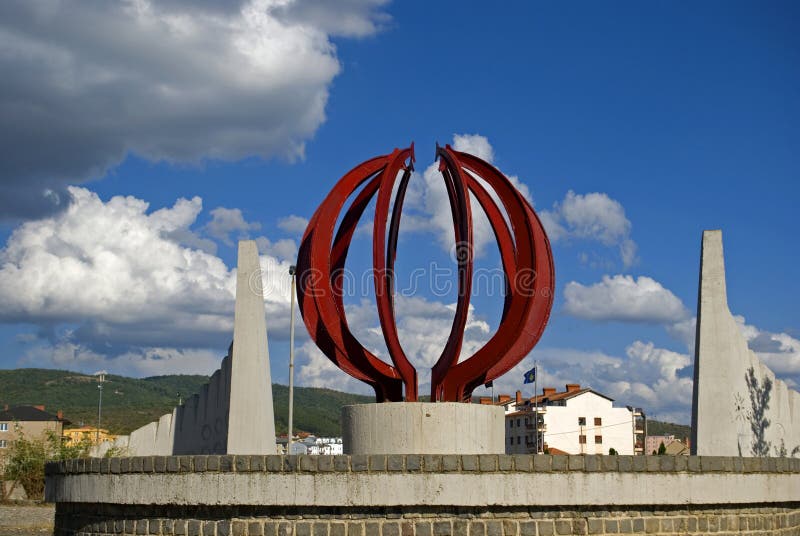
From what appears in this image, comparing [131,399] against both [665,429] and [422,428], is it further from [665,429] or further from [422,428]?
[422,428]

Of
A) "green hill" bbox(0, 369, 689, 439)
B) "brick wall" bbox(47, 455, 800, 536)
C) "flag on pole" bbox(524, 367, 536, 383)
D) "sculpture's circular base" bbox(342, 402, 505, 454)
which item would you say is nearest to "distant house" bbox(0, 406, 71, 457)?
"green hill" bbox(0, 369, 689, 439)

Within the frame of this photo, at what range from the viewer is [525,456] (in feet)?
42.9

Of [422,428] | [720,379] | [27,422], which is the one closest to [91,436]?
[27,422]

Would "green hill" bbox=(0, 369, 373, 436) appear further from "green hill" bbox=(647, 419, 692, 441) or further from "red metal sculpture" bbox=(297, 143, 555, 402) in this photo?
"red metal sculpture" bbox=(297, 143, 555, 402)

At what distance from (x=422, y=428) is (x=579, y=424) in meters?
43.1

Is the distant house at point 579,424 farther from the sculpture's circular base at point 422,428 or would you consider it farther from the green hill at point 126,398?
the green hill at point 126,398

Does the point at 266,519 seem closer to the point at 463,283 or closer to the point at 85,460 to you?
the point at 85,460

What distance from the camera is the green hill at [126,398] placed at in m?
104

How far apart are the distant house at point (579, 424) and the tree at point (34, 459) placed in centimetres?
2573

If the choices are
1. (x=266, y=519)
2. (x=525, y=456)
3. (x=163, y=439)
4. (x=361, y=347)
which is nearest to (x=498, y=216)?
(x=361, y=347)

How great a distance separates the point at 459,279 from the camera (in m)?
17.1

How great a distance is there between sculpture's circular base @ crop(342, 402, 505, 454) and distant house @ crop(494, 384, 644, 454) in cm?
3920

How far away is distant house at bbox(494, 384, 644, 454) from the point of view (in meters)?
55.5

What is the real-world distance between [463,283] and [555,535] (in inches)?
213
